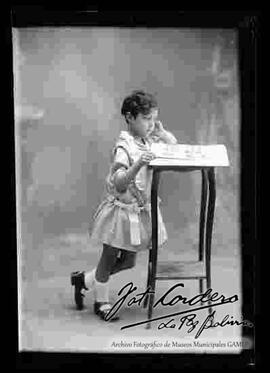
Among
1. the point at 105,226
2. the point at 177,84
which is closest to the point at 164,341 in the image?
the point at 105,226

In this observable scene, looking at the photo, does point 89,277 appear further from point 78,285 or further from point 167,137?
point 167,137

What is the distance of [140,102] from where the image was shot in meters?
2.32

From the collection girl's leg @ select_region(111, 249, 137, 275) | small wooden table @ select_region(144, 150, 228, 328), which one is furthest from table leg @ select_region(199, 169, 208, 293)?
girl's leg @ select_region(111, 249, 137, 275)

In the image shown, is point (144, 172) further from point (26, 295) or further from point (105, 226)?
point (26, 295)

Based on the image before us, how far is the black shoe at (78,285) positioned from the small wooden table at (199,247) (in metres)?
0.24

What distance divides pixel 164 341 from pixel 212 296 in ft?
0.79

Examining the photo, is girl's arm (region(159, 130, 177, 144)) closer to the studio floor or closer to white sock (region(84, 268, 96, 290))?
the studio floor

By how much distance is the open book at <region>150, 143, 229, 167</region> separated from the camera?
7.48 feet

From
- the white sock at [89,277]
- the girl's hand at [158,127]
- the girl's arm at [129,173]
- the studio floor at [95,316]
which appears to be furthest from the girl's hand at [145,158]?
the white sock at [89,277]

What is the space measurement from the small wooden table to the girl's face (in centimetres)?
13

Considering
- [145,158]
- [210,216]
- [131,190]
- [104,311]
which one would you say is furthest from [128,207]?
[104,311]

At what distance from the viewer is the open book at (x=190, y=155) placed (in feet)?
7.48

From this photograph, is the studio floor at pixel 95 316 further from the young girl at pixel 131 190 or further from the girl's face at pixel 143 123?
the girl's face at pixel 143 123

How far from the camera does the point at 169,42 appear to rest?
231 cm
